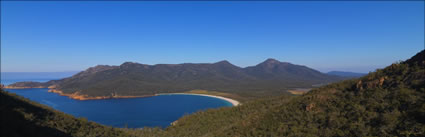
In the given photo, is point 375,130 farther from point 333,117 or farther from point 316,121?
point 316,121

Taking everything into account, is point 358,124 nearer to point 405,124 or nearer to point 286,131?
point 405,124

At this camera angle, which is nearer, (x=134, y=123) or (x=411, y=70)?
(x=411, y=70)

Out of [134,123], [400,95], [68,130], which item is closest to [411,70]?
[400,95]

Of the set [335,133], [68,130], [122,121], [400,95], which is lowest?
[122,121]

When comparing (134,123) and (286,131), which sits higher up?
(286,131)

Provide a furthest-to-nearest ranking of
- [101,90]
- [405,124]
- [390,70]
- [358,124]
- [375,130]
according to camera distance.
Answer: [101,90]
[390,70]
[358,124]
[375,130]
[405,124]

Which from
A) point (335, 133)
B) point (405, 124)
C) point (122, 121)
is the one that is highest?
point (405, 124)

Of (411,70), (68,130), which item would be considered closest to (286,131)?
(411,70)

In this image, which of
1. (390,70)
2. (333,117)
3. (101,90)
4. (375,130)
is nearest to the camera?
(375,130)

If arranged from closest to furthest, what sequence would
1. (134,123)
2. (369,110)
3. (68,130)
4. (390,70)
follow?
1. (369,110)
2. (390,70)
3. (68,130)
4. (134,123)
